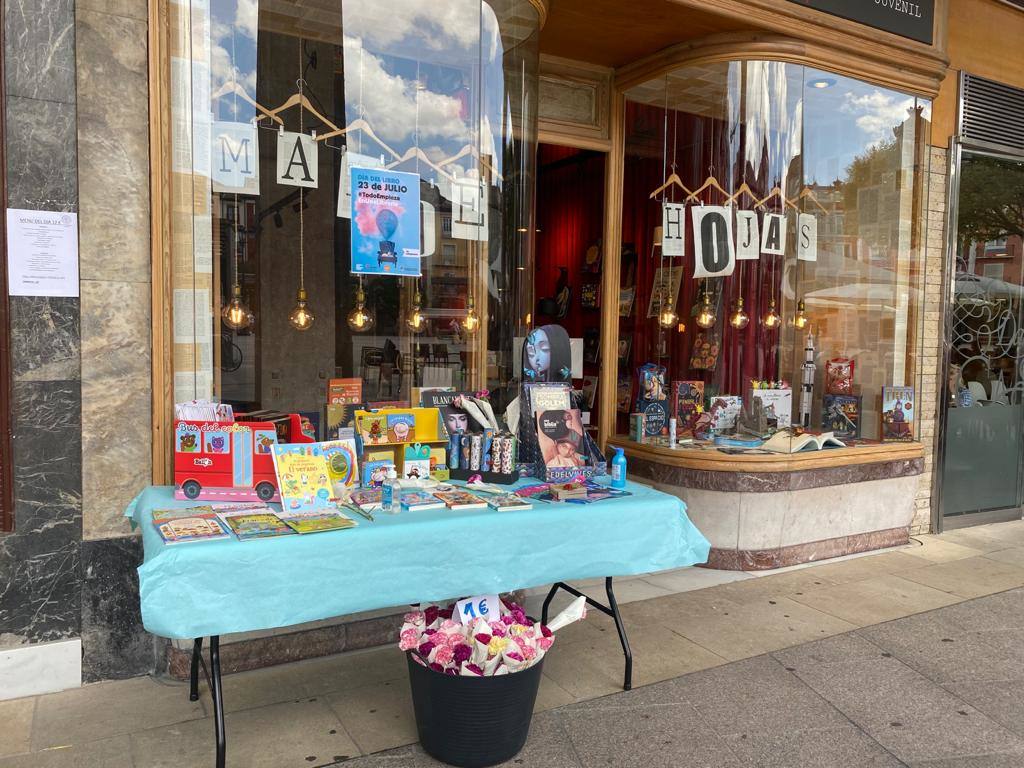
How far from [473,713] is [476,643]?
0.26 meters

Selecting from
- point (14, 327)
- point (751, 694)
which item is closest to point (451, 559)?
point (751, 694)

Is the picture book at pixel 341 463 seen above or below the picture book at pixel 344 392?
below

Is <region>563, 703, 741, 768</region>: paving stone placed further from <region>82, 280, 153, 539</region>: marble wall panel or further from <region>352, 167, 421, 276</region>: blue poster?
<region>352, 167, 421, 276</region>: blue poster

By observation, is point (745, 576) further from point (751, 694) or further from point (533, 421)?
point (533, 421)

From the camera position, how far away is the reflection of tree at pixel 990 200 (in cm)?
660

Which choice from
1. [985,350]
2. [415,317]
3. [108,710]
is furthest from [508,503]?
[985,350]

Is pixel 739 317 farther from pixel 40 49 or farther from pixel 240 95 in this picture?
pixel 40 49

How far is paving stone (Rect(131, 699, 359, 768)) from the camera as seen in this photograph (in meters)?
2.88

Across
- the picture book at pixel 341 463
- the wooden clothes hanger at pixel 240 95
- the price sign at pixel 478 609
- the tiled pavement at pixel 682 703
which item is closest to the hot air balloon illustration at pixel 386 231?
the wooden clothes hanger at pixel 240 95

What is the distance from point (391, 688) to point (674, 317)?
373 centimetres

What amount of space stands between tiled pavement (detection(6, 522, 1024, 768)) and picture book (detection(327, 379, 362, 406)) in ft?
4.33

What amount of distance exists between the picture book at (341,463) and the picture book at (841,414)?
13.7 ft

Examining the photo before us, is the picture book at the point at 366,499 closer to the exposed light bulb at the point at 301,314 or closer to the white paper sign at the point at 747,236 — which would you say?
the exposed light bulb at the point at 301,314

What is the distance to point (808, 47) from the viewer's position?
545 cm
